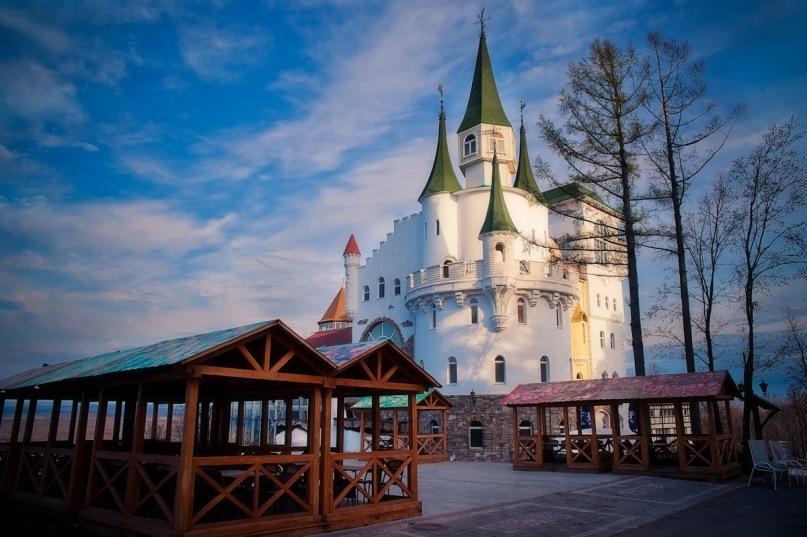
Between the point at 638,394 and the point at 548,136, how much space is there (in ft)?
35.8

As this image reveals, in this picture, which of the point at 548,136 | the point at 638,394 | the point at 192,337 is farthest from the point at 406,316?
the point at 192,337

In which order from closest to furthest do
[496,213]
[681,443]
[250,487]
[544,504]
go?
1. [250,487]
2. [544,504]
3. [681,443]
4. [496,213]

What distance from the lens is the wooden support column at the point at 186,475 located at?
28.8 feet

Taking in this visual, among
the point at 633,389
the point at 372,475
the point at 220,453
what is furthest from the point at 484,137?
the point at 372,475

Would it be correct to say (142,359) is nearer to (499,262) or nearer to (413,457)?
(413,457)

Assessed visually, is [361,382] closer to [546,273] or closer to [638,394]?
[638,394]

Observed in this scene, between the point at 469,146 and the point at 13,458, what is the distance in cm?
2972

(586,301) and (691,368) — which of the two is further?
(586,301)

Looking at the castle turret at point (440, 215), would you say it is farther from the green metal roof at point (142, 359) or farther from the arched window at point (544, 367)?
the green metal roof at point (142, 359)

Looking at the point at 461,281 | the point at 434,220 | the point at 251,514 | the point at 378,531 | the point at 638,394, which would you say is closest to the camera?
the point at 251,514

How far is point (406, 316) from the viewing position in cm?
3791

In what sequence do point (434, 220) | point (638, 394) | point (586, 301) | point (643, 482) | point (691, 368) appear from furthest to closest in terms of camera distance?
point (586, 301), point (434, 220), point (691, 368), point (638, 394), point (643, 482)

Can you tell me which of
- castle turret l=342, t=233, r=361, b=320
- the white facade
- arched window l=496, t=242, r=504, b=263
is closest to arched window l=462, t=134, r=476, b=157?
the white facade

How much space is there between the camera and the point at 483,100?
3762 centimetres
